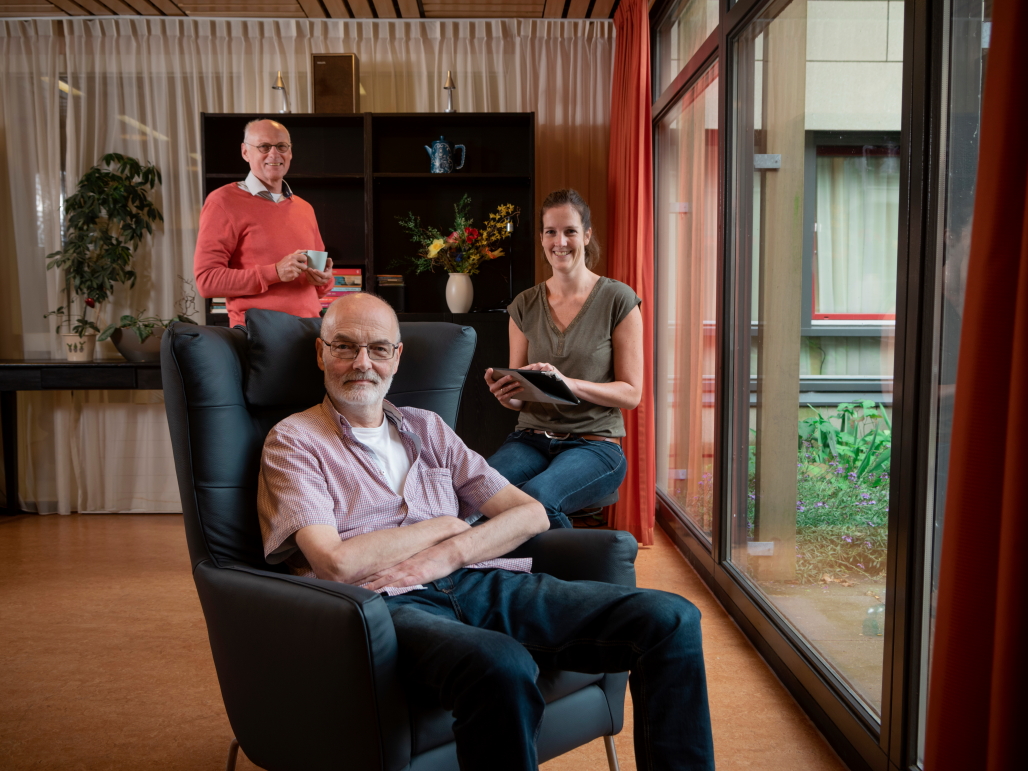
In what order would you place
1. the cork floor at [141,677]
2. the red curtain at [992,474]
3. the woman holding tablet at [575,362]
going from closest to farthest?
1. the red curtain at [992,474]
2. the cork floor at [141,677]
3. the woman holding tablet at [575,362]

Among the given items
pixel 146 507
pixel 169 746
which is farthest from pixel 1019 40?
pixel 146 507

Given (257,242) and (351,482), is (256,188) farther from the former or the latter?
(351,482)

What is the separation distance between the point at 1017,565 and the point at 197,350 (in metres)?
1.36

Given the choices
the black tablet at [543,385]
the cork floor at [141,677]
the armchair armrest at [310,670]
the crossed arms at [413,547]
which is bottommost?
the cork floor at [141,677]

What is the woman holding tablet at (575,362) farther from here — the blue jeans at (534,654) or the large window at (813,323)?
the blue jeans at (534,654)

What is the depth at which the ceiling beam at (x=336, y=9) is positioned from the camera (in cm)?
378

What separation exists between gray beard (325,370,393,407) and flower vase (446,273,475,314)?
6.94ft

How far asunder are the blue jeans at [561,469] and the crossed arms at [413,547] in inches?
16.8

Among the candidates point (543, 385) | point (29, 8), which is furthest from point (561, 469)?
point (29, 8)

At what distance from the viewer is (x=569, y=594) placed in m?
1.42

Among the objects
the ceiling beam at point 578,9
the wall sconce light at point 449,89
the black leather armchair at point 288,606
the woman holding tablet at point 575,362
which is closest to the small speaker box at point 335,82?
the wall sconce light at point 449,89

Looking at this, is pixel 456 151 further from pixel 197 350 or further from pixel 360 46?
pixel 197 350

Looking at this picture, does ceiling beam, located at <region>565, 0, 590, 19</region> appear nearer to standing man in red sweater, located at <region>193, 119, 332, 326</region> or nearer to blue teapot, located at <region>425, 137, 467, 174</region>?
blue teapot, located at <region>425, 137, 467, 174</region>

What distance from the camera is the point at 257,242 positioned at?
2.72 m
